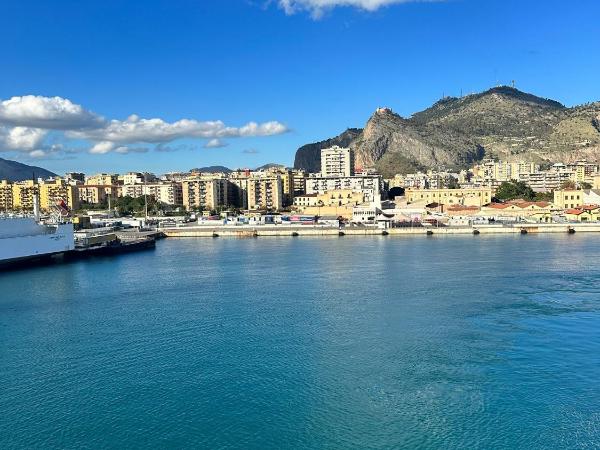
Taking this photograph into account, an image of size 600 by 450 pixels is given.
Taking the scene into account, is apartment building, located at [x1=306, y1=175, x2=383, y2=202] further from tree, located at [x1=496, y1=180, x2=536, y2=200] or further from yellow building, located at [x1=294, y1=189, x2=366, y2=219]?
tree, located at [x1=496, y1=180, x2=536, y2=200]

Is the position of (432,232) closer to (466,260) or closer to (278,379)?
(466,260)

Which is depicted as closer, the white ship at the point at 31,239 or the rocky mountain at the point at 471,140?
the white ship at the point at 31,239

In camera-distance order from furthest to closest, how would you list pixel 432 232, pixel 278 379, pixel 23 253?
pixel 432 232 → pixel 23 253 → pixel 278 379

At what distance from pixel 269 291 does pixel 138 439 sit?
896 centimetres

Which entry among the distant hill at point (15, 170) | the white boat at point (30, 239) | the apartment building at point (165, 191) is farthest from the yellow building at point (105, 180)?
the distant hill at point (15, 170)

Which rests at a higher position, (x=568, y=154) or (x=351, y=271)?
(x=568, y=154)

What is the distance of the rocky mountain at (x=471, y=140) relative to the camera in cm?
9325

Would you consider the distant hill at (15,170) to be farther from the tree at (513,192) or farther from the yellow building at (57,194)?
the tree at (513,192)

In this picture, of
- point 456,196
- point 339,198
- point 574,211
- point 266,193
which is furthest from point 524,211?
point 266,193

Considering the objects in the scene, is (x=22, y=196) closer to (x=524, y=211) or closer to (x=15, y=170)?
(x=524, y=211)

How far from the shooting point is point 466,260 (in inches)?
835

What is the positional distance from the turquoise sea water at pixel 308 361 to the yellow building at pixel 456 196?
2930 centimetres

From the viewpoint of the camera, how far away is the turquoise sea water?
23.7ft

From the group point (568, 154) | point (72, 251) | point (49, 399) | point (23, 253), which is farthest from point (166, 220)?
point (568, 154)
